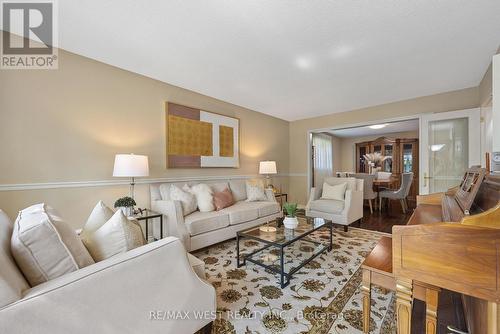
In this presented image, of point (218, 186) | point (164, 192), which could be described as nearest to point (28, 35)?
point (164, 192)

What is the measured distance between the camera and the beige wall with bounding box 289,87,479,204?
129 inches

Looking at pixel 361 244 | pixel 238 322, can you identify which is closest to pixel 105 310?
pixel 238 322

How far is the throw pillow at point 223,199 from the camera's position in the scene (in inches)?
118

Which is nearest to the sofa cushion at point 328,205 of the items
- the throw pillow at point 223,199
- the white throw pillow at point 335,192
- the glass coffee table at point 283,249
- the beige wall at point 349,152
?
the white throw pillow at point 335,192

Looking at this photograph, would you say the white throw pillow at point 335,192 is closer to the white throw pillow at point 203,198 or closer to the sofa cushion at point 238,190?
the sofa cushion at point 238,190

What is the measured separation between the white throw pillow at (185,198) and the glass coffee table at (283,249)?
2.73 ft

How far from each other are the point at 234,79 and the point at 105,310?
2778 mm

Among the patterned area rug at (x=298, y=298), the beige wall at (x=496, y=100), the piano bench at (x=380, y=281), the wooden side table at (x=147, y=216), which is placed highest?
the beige wall at (x=496, y=100)

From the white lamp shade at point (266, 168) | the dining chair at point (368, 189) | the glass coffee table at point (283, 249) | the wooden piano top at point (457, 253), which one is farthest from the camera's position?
the dining chair at point (368, 189)

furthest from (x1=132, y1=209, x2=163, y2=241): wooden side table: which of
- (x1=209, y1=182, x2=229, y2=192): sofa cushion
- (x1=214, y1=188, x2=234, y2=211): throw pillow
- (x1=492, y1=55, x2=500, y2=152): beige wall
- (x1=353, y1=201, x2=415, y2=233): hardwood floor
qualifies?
(x1=353, y1=201, x2=415, y2=233): hardwood floor

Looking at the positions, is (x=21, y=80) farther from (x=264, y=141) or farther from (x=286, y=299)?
(x=264, y=141)

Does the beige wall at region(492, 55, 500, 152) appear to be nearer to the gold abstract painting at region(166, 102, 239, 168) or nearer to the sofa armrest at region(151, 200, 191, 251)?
the sofa armrest at region(151, 200, 191, 251)

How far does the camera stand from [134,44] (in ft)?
6.90

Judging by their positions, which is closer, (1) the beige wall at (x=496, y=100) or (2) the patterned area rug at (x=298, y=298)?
(1) the beige wall at (x=496, y=100)
